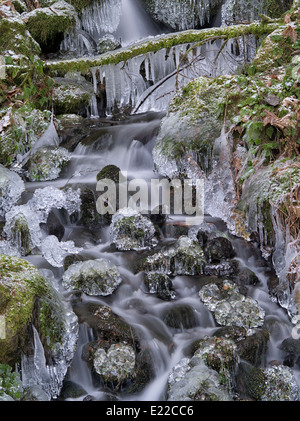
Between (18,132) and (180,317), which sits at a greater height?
(18,132)

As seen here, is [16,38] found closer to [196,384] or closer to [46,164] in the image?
[46,164]

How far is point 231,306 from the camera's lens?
12.6 ft

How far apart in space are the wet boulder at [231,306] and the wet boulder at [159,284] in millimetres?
306

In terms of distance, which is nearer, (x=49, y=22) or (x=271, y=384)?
(x=271, y=384)

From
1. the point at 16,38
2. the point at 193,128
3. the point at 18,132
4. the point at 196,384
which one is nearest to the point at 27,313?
the point at 196,384

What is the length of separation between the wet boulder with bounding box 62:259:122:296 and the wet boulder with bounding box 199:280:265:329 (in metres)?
0.86

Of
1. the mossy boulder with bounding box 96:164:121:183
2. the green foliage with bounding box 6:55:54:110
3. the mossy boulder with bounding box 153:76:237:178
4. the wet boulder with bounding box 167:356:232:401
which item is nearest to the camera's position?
the wet boulder with bounding box 167:356:232:401

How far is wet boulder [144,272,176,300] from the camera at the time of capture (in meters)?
4.11

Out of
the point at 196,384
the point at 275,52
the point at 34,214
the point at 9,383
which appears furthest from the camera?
the point at 275,52

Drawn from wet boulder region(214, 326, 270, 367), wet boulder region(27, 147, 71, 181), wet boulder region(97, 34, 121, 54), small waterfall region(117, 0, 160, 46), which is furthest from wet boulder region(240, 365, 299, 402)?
small waterfall region(117, 0, 160, 46)

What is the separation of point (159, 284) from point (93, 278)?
631 mm

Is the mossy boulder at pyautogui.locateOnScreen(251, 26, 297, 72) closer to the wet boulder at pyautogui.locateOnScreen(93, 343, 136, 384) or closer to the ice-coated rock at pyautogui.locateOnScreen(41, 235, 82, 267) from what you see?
the ice-coated rock at pyautogui.locateOnScreen(41, 235, 82, 267)

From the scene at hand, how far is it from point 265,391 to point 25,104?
5.51 metres

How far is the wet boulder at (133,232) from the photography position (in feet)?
15.7
